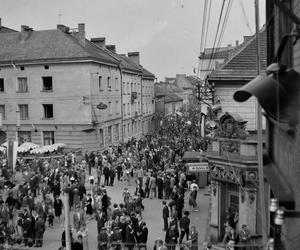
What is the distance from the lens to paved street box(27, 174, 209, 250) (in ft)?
57.4

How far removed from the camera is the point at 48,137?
137 feet

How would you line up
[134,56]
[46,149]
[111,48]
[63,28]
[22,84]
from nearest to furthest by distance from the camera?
[46,149]
[22,84]
[63,28]
[111,48]
[134,56]

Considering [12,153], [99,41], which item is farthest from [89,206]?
[99,41]

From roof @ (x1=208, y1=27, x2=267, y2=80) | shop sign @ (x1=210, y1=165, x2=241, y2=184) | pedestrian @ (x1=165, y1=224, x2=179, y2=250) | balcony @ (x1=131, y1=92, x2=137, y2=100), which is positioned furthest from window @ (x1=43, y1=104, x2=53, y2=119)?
pedestrian @ (x1=165, y1=224, x2=179, y2=250)

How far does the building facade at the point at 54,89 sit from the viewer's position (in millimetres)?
40438

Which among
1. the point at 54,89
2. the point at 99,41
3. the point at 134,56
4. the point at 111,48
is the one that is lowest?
the point at 54,89

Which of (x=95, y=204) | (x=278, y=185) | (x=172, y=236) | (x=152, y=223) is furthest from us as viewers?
(x=95, y=204)

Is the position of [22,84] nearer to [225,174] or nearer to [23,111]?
[23,111]

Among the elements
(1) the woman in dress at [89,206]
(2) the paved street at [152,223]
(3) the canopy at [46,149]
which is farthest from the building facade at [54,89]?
(1) the woman in dress at [89,206]

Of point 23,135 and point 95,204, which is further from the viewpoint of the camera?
point 23,135

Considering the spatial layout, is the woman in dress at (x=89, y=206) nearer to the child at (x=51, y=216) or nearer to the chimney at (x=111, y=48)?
the child at (x=51, y=216)

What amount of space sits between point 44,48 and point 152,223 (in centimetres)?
2682

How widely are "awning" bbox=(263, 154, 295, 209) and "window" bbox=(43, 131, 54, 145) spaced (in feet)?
109

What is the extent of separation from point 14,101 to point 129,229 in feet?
100.0
